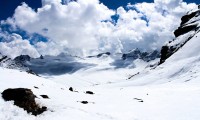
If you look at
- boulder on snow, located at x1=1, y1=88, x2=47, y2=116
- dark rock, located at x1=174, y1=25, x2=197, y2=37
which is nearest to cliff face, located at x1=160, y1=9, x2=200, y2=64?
dark rock, located at x1=174, y1=25, x2=197, y2=37

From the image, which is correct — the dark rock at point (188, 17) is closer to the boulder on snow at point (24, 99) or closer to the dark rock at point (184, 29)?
the dark rock at point (184, 29)

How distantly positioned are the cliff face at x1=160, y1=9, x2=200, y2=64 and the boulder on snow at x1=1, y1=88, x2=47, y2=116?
112m

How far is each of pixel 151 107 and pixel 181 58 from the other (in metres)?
80.8

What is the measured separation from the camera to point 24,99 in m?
22.7

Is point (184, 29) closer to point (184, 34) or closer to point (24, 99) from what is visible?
point (184, 34)

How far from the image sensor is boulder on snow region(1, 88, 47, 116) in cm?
2195

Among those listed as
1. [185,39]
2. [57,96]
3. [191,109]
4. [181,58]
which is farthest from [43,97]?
[185,39]

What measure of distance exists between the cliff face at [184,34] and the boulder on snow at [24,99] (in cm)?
11223

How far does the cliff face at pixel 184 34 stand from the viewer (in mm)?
132250

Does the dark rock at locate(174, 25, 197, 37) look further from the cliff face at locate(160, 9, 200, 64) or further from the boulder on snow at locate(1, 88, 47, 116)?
the boulder on snow at locate(1, 88, 47, 116)

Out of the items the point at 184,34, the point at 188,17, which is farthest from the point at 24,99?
A: the point at 188,17

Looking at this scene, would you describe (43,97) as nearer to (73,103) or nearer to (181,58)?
(73,103)

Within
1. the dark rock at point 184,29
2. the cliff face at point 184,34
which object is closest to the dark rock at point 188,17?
the cliff face at point 184,34

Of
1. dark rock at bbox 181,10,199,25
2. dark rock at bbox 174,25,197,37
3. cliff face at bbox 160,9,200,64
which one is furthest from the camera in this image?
dark rock at bbox 181,10,199,25
